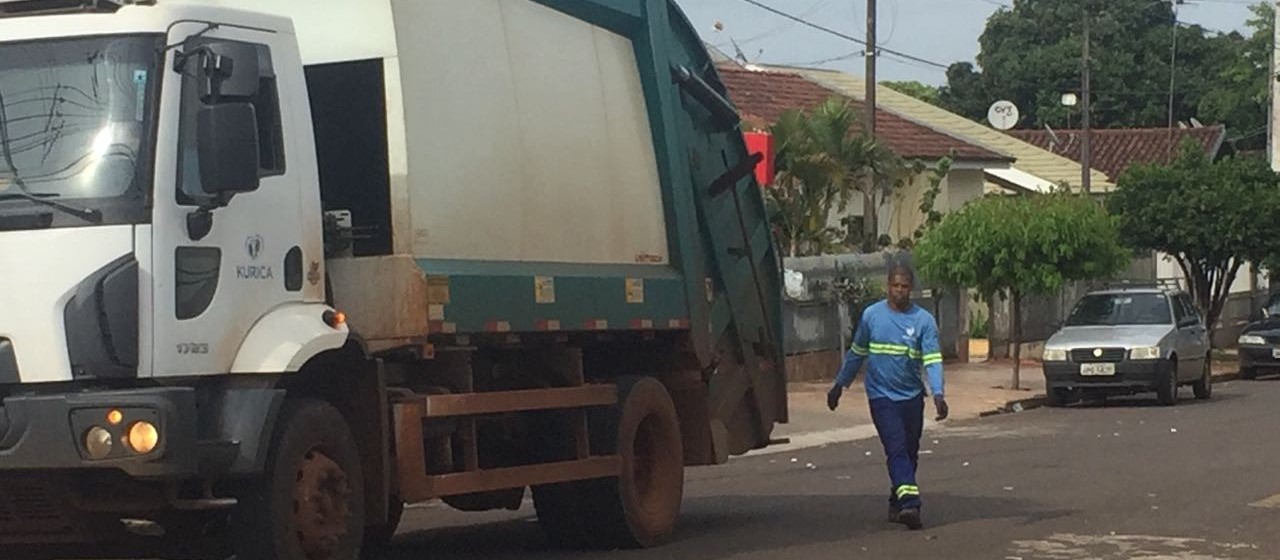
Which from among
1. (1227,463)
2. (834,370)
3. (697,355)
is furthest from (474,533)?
(834,370)

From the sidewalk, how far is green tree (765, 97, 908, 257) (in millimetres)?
3116

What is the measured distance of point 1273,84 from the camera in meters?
55.1

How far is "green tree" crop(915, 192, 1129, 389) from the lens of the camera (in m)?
29.8

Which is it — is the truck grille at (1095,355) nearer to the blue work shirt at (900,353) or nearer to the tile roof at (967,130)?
the blue work shirt at (900,353)

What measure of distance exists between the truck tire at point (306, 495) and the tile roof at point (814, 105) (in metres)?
31.3

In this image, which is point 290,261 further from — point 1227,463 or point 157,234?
point 1227,463

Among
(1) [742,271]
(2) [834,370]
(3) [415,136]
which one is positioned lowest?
(2) [834,370]

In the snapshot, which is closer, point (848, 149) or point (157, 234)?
point (157, 234)

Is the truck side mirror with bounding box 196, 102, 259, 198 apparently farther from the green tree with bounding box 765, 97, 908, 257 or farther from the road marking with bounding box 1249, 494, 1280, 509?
the green tree with bounding box 765, 97, 908, 257

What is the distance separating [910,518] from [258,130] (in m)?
5.66

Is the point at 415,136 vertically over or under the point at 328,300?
over

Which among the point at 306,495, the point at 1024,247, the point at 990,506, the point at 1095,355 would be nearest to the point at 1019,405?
the point at 1095,355

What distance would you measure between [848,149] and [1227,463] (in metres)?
16.7

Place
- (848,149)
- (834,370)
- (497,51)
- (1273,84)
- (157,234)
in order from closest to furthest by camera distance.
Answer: (157,234)
(497,51)
(834,370)
(848,149)
(1273,84)
